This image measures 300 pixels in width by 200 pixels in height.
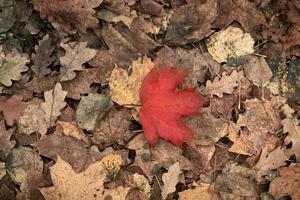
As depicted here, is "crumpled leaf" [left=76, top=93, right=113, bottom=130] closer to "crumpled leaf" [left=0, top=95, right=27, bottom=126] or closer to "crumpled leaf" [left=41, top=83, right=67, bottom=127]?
"crumpled leaf" [left=41, top=83, right=67, bottom=127]

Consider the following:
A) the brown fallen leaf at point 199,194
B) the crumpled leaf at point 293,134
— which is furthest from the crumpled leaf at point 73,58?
the crumpled leaf at point 293,134

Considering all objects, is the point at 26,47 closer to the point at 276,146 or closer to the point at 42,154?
the point at 42,154

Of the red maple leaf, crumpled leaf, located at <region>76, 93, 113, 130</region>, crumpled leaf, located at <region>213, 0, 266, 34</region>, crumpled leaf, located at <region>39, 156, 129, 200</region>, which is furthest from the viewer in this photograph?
crumpled leaf, located at <region>213, 0, 266, 34</region>

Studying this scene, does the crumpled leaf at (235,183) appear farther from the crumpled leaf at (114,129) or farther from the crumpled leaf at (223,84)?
the crumpled leaf at (114,129)

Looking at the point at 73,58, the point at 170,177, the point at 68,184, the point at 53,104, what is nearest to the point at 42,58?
the point at 73,58

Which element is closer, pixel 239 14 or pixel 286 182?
pixel 286 182

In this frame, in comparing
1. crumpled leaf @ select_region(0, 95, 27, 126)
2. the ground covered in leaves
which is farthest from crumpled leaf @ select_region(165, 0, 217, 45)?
crumpled leaf @ select_region(0, 95, 27, 126)

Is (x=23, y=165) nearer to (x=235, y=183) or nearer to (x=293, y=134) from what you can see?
(x=235, y=183)
